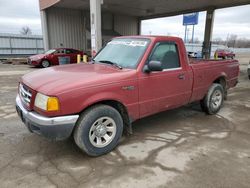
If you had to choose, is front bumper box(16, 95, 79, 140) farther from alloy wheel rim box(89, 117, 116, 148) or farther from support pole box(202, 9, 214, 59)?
support pole box(202, 9, 214, 59)

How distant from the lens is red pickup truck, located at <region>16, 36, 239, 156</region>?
2977mm

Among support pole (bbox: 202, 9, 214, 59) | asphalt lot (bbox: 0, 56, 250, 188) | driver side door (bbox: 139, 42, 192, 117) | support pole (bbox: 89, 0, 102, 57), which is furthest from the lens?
support pole (bbox: 202, 9, 214, 59)

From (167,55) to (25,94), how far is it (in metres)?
2.63

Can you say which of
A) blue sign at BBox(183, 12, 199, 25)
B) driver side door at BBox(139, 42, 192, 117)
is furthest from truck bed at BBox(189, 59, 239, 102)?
blue sign at BBox(183, 12, 199, 25)

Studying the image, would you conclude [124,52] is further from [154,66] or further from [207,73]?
[207,73]

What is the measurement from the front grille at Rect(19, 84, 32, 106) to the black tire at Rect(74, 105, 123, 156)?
836 mm

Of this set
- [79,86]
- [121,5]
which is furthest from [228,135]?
[121,5]

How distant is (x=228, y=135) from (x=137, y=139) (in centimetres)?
182

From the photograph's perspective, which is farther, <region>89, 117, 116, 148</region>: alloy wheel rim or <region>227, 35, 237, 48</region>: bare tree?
<region>227, 35, 237, 48</region>: bare tree

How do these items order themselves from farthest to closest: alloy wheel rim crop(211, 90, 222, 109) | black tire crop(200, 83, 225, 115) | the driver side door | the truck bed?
alloy wheel rim crop(211, 90, 222, 109), black tire crop(200, 83, 225, 115), the truck bed, the driver side door

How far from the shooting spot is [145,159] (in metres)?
3.37

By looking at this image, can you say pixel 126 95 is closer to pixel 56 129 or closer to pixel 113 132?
pixel 113 132

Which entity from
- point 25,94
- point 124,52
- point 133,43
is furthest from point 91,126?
point 133,43

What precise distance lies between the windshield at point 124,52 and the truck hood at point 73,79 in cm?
26
